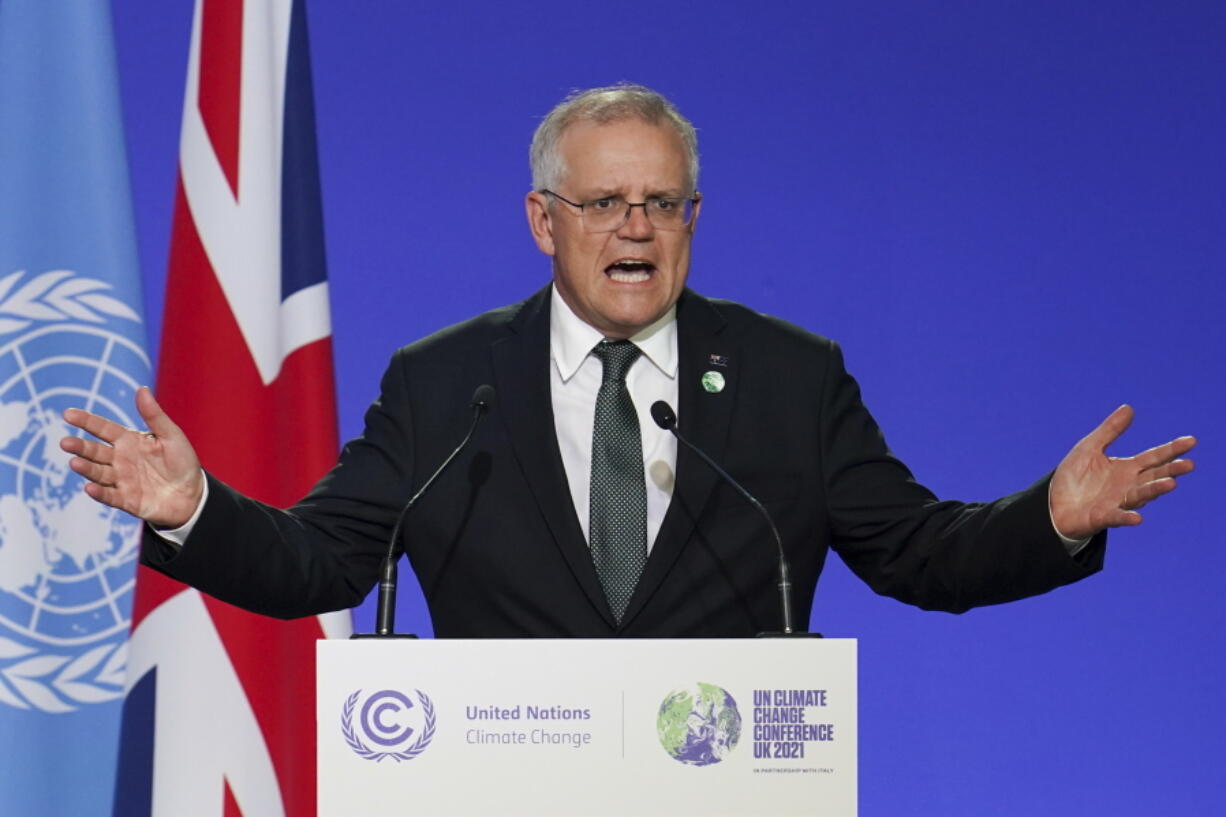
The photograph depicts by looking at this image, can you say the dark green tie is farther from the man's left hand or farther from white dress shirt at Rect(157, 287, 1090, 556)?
the man's left hand

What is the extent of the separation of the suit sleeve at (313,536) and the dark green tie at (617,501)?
0.98 ft

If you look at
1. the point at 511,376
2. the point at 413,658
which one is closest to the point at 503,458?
the point at 511,376

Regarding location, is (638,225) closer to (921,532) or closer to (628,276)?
(628,276)

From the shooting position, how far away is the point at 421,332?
3426 mm

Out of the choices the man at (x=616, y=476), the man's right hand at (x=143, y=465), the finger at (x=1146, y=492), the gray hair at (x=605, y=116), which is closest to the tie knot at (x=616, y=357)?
the man at (x=616, y=476)

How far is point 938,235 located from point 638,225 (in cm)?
160

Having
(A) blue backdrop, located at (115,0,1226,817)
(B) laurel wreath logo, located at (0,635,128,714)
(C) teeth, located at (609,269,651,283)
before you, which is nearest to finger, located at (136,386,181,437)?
(C) teeth, located at (609,269,651,283)

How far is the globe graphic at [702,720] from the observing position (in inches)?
56.1

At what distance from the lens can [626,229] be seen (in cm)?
205

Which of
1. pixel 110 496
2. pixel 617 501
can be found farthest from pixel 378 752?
pixel 617 501

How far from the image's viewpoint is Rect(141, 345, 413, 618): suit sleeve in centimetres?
181

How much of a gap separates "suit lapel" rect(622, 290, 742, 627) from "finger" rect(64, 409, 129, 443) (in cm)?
67

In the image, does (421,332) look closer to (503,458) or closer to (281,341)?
(281,341)

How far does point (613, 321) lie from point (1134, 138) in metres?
1.92
